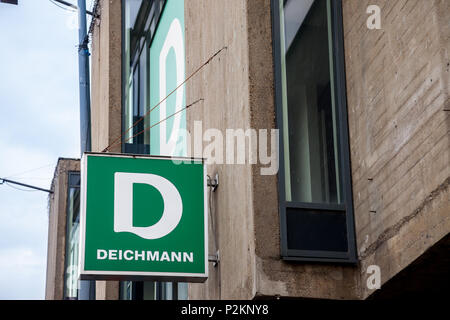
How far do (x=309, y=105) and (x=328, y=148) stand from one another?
19.9 inches

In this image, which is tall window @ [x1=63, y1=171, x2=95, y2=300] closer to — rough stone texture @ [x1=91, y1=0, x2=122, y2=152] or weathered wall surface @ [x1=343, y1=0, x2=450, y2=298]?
rough stone texture @ [x1=91, y1=0, x2=122, y2=152]

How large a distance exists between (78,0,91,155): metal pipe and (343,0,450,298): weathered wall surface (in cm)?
506

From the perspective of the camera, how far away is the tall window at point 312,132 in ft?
30.8

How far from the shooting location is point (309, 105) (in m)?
9.95

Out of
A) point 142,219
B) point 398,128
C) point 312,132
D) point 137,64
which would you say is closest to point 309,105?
point 312,132

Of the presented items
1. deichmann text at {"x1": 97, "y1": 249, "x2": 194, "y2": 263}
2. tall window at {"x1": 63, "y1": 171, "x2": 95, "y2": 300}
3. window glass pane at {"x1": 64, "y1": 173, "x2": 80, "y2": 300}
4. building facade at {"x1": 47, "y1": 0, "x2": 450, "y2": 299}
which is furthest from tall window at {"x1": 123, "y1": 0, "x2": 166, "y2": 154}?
window glass pane at {"x1": 64, "y1": 173, "x2": 80, "y2": 300}

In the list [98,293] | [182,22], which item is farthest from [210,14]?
[98,293]

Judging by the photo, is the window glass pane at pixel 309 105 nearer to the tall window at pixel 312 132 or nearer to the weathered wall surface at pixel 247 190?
the tall window at pixel 312 132

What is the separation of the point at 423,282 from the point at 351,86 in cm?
217

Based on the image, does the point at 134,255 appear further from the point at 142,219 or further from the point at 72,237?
the point at 72,237

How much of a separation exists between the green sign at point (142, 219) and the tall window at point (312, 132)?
1386 mm

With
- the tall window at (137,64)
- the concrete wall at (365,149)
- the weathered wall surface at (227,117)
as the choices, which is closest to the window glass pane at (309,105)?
the concrete wall at (365,149)

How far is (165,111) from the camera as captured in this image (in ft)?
49.5
